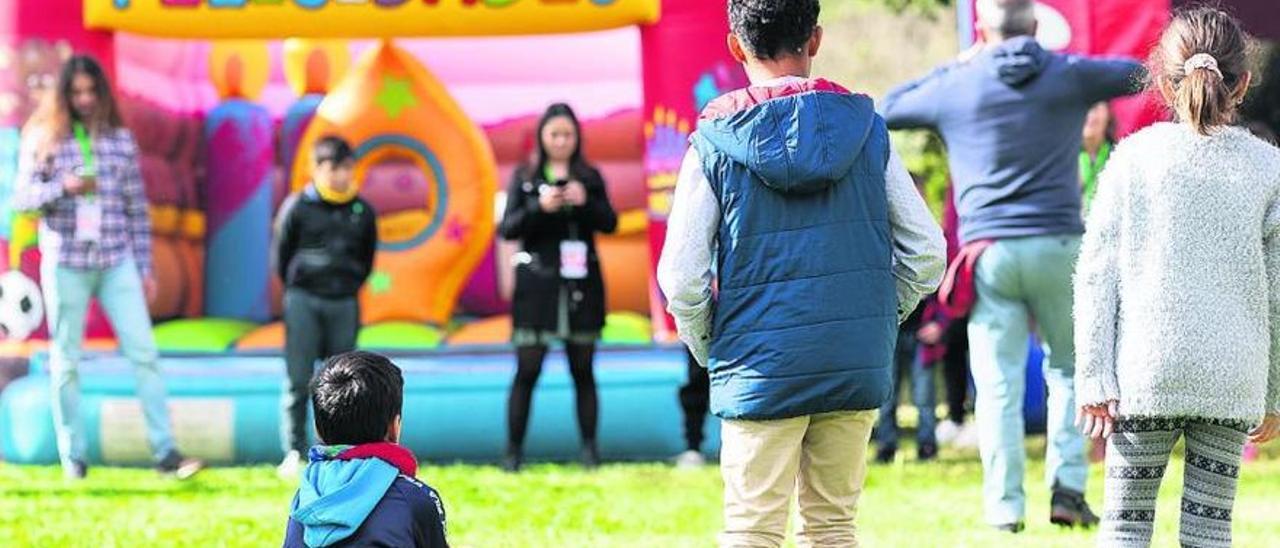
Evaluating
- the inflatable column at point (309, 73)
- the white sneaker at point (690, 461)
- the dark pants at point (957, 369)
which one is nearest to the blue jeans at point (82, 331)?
the white sneaker at point (690, 461)

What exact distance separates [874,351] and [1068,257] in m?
2.02

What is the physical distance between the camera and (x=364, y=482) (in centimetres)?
309

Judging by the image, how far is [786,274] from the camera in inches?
142

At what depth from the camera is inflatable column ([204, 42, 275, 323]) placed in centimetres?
918

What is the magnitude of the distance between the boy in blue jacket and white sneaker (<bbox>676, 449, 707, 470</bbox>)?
443cm

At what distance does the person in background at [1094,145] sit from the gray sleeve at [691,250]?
4139mm

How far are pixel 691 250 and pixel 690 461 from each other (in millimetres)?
4112

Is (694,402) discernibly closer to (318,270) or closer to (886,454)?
(886,454)

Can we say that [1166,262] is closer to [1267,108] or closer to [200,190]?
[200,190]

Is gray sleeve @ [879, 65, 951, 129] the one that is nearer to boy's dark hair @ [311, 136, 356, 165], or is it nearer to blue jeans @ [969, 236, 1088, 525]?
blue jeans @ [969, 236, 1088, 525]

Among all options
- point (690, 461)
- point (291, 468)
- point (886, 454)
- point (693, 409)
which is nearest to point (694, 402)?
point (693, 409)

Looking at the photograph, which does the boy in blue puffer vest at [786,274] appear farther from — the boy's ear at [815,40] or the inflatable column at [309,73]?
the inflatable column at [309,73]

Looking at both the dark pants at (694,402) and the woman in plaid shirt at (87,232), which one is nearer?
the woman in plaid shirt at (87,232)

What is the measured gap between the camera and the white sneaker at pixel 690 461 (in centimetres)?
760
